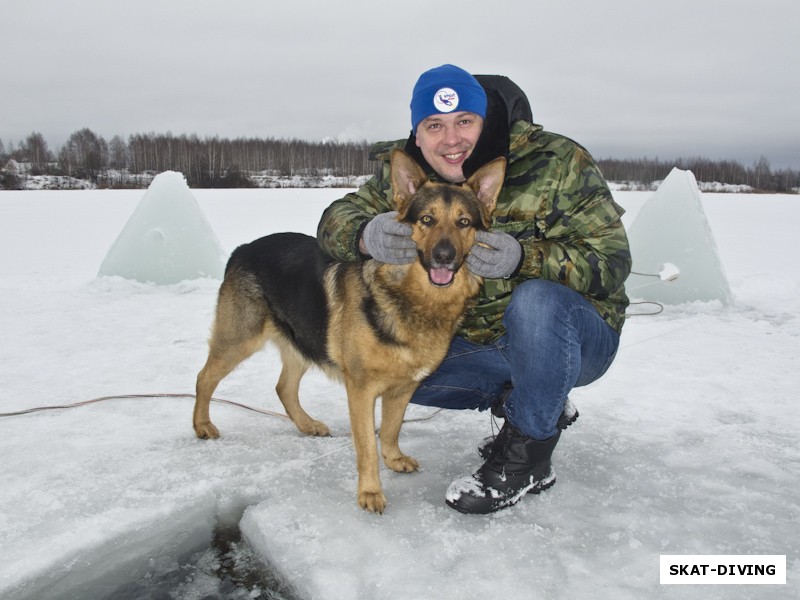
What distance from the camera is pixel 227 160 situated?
7012 cm

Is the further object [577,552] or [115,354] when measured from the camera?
[115,354]

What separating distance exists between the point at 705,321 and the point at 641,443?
3.49m

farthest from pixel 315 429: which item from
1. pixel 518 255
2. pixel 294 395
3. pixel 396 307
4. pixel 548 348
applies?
pixel 518 255

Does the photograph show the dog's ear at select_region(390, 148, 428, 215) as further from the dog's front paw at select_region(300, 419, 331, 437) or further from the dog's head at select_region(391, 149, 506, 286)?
the dog's front paw at select_region(300, 419, 331, 437)

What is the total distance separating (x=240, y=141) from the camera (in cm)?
7662

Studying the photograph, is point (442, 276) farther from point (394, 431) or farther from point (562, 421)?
point (562, 421)

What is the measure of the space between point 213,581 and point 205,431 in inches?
53.1

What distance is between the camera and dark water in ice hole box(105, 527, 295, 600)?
2.34 metres

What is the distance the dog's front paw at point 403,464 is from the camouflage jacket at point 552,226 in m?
0.87

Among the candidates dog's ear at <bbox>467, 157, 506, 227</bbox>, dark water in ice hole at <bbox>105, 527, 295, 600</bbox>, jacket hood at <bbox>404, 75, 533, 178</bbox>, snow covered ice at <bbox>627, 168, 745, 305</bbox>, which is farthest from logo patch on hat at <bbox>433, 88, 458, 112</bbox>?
snow covered ice at <bbox>627, 168, 745, 305</bbox>

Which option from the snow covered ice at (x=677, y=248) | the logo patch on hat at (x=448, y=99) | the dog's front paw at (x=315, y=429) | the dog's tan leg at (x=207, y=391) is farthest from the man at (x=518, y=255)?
the snow covered ice at (x=677, y=248)

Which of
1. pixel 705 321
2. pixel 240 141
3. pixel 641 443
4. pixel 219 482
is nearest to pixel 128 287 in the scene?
pixel 219 482

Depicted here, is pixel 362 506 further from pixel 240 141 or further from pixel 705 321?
pixel 240 141

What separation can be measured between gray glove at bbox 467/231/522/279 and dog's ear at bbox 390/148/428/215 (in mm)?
437
